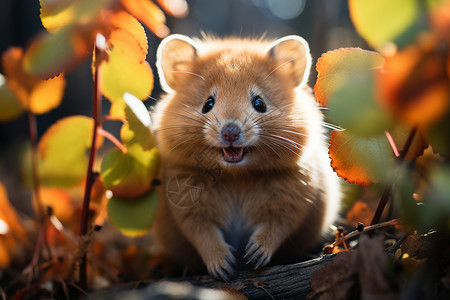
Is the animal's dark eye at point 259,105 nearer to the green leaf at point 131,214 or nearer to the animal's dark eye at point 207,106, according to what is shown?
the animal's dark eye at point 207,106

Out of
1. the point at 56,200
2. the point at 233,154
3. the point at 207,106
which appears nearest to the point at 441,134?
the point at 233,154

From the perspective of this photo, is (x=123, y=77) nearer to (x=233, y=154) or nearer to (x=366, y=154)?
(x=233, y=154)

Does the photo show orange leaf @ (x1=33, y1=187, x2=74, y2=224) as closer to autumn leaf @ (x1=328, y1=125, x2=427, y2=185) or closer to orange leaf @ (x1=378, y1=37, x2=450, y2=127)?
autumn leaf @ (x1=328, y1=125, x2=427, y2=185)

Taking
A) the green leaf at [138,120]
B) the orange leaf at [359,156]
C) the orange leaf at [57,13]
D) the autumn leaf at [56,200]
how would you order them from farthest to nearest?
the autumn leaf at [56,200] → the green leaf at [138,120] → the orange leaf at [359,156] → the orange leaf at [57,13]

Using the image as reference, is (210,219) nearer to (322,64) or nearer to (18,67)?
(322,64)

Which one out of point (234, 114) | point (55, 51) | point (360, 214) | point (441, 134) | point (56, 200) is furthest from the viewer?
point (56, 200)

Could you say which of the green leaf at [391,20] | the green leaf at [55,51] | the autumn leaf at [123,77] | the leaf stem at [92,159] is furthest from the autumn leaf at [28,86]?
the green leaf at [391,20]
